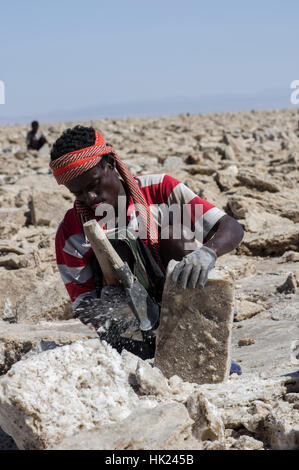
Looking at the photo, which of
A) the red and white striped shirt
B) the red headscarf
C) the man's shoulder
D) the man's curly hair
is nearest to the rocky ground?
the red and white striped shirt

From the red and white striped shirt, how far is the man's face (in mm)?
113

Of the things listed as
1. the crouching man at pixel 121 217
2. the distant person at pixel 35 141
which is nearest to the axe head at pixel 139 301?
the crouching man at pixel 121 217

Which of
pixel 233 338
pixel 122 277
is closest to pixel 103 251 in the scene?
pixel 122 277

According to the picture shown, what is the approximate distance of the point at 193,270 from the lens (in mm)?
2650

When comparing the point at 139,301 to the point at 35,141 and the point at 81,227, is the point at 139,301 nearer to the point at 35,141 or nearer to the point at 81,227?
the point at 81,227

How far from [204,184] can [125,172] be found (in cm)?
515

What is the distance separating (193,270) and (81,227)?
2.40 ft

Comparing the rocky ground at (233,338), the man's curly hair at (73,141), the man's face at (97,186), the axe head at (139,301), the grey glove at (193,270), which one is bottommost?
the rocky ground at (233,338)

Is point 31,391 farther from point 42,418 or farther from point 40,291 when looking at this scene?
point 40,291

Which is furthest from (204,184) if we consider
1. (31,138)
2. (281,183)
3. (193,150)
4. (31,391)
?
(31,138)

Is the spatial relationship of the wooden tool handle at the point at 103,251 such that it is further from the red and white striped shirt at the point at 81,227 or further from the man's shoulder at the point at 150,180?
the man's shoulder at the point at 150,180

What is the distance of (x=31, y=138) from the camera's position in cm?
1534

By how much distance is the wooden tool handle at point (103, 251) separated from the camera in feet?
9.14

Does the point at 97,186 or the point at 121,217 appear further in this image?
the point at 121,217
